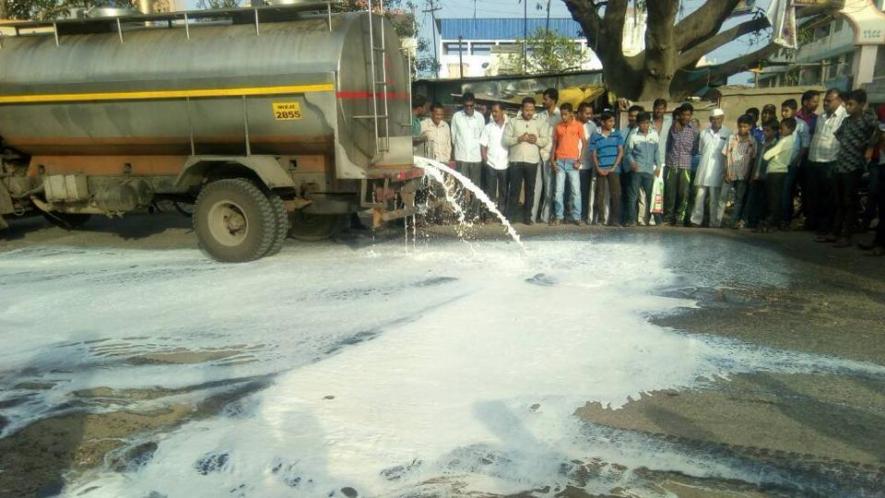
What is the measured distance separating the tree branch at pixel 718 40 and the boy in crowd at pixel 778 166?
4.29m

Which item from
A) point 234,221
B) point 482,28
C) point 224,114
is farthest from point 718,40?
point 482,28

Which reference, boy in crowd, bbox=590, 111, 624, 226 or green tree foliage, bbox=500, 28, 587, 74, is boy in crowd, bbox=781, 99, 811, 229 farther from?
green tree foliage, bbox=500, 28, 587, 74

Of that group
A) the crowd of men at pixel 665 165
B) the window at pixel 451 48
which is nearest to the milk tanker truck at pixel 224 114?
the crowd of men at pixel 665 165

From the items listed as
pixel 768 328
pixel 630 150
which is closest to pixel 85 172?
pixel 630 150

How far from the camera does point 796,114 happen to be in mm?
9188

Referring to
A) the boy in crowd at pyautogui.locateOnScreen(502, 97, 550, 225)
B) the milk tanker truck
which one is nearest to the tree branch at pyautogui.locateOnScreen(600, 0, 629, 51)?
the boy in crowd at pyautogui.locateOnScreen(502, 97, 550, 225)

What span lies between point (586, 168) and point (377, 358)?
19.4 feet

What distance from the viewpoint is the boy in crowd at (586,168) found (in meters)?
9.46

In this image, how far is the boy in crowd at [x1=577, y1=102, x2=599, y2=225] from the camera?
372 inches

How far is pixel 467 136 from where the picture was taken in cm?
966

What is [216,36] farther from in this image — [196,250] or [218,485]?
[218,485]

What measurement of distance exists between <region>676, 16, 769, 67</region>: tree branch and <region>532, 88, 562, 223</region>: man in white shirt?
13.4 ft

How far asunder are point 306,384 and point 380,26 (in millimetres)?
4639

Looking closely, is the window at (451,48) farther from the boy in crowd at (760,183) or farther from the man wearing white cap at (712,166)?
the boy in crowd at (760,183)
